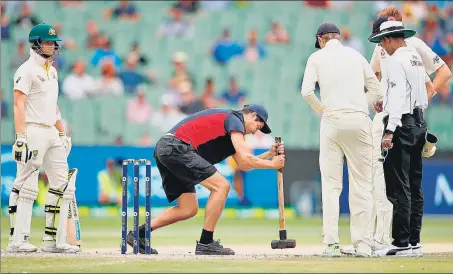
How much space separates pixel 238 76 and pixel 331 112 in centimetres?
1204

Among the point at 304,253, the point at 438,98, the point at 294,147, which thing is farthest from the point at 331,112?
the point at 438,98

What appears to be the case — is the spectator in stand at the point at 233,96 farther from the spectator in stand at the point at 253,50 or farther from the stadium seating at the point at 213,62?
the spectator in stand at the point at 253,50

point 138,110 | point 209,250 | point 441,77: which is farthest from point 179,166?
point 138,110

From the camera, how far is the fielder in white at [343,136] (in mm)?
9469

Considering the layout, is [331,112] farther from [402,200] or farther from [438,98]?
[438,98]

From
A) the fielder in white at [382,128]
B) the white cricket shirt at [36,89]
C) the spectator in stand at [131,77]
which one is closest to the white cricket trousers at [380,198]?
the fielder in white at [382,128]

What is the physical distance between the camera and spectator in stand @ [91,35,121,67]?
2105cm

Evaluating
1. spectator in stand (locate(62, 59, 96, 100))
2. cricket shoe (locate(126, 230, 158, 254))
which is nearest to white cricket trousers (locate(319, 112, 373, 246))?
cricket shoe (locate(126, 230, 158, 254))

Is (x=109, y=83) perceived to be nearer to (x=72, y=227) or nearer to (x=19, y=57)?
(x=19, y=57)

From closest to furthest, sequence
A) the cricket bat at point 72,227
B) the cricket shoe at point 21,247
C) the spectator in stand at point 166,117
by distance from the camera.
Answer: the cricket shoe at point 21,247 → the cricket bat at point 72,227 → the spectator in stand at point 166,117

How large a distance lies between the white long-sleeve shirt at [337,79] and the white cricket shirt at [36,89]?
254cm

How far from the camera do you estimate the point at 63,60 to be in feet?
68.5

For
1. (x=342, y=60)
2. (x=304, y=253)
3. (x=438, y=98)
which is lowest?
(x=304, y=253)

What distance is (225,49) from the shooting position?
2181 centimetres
